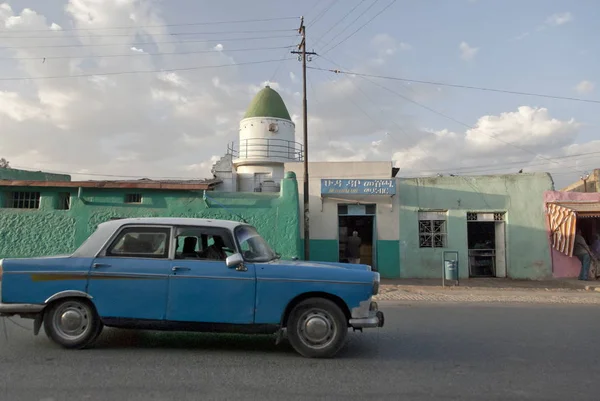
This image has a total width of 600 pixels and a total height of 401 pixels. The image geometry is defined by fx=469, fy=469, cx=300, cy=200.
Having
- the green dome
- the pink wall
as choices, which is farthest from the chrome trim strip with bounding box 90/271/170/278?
the green dome

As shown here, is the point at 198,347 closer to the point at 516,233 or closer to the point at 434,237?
the point at 434,237

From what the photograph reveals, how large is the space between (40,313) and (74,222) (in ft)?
36.5

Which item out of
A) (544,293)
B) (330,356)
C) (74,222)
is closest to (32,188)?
(74,222)

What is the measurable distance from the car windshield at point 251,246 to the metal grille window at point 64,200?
40.1 ft

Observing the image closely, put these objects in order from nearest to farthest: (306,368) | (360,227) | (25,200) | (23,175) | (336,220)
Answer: (306,368)
(25,200)
(336,220)
(360,227)
(23,175)

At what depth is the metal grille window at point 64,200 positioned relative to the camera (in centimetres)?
1626

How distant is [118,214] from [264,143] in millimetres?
15688

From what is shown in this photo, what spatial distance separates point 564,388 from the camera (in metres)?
4.84

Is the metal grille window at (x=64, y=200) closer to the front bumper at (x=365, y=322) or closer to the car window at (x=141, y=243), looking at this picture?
the car window at (x=141, y=243)

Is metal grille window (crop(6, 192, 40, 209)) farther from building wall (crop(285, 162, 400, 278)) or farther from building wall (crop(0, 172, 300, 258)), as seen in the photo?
building wall (crop(285, 162, 400, 278))

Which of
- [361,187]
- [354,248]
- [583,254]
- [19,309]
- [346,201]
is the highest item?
[361,187]

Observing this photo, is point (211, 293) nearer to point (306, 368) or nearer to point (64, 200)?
point (306, 368)

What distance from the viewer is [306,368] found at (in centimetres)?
532

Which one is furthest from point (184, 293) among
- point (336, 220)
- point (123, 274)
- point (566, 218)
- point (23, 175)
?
point (23, 175)
